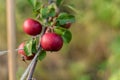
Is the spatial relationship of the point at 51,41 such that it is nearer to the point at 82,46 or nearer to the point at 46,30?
the point at 46,30

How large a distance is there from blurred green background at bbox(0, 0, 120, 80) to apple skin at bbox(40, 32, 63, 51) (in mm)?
1774

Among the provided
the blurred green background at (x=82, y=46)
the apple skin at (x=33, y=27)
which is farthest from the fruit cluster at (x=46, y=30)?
the blurred green background at (x=82, y=46)

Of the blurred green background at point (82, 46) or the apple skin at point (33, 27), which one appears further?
the blurred green background at point (82, 46)

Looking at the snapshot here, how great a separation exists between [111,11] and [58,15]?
5.40 ft

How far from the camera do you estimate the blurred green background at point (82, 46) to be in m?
2.73

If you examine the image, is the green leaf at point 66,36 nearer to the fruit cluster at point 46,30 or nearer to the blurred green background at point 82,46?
the fruit cluster at point 46,30

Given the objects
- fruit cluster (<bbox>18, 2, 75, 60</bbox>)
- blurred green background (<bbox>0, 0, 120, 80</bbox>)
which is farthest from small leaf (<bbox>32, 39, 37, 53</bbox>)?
blurred green background (<bbox>0, 0, 120, 80</bbox>)

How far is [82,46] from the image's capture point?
3031 mm

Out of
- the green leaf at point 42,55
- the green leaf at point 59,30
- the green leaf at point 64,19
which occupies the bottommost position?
the green leaf at point 42,55

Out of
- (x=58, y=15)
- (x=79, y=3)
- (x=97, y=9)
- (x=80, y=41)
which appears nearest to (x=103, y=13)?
(x=97, y=9)

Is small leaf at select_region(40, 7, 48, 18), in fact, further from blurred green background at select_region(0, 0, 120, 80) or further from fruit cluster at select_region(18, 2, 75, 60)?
blurred green background at select_region(0, 0, 120, 80)

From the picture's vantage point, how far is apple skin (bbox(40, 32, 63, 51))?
0.79m

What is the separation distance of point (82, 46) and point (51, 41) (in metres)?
2.23

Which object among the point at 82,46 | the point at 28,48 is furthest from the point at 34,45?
the point at 82,46
